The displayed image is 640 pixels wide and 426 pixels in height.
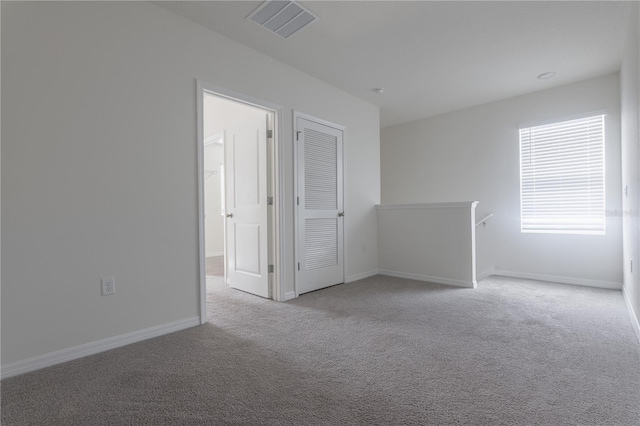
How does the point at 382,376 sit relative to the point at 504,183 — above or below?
below

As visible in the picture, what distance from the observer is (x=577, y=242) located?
399 centimetres

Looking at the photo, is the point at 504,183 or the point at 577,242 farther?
the point at 504,183

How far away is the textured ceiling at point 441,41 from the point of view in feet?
8.29

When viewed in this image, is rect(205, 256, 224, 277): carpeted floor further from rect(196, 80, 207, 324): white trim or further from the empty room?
rect(196, 80, 207, 324): white trim

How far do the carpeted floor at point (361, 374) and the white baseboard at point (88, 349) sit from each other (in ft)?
0.20

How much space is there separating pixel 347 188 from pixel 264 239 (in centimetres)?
142

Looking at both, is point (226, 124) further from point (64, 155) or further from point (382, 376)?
point (382, 376)

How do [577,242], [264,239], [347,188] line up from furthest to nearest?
1. [347,188]
2. [577,242]
3. [264,239]

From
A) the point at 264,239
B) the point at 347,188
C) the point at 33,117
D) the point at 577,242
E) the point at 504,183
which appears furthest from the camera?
the point at 504,183

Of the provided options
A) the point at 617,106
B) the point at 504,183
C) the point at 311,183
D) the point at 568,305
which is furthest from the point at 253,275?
the point at 617,106

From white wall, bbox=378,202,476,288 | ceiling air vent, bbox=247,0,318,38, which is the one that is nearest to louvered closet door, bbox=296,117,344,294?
white wall, bbox=378,202,476,288

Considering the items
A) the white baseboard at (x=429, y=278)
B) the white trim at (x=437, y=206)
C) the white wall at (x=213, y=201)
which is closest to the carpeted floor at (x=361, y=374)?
the white baseboard at (x=429, y=278)

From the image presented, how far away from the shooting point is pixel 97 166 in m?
2.15

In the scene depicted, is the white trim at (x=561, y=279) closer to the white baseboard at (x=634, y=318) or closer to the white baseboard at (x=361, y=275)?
the white baseboard at (x=634, y=318)
